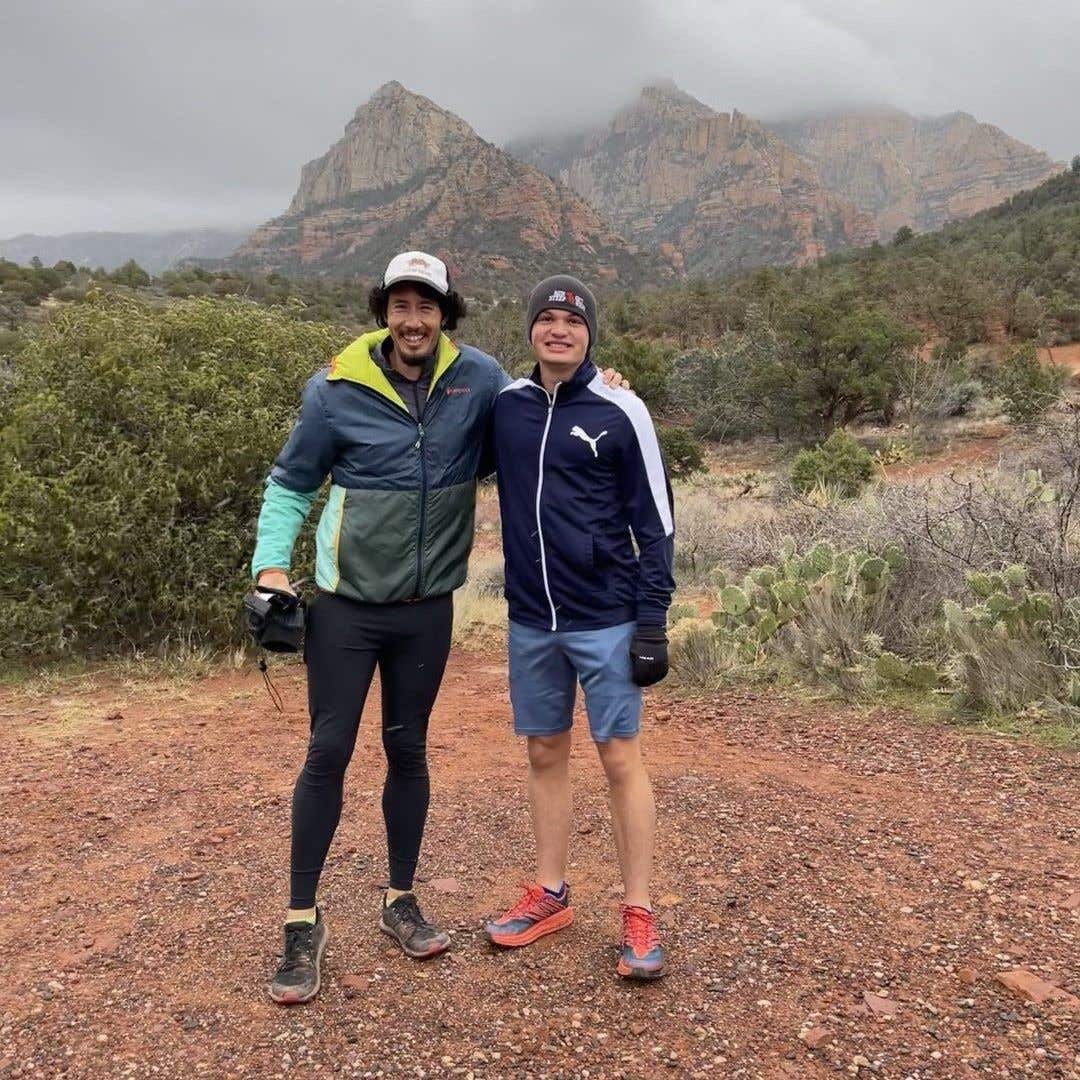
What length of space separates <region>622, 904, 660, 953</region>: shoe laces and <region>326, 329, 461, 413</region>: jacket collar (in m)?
1.59

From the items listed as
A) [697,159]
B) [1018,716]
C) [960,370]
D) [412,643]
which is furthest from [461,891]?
[697,159]

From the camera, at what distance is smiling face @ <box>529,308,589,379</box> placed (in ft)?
8.69

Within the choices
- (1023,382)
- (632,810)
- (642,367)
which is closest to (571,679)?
(632,810)

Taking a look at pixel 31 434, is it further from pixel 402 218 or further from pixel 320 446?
pixel 402 218

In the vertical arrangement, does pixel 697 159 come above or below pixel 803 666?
above

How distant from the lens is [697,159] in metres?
186

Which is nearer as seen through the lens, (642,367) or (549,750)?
(549,750)

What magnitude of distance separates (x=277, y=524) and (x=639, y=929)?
157cm

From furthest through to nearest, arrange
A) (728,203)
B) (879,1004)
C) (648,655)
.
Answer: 1. (728,203)
2. (648,655)
3. (879,1004)

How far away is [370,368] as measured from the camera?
2.66 m

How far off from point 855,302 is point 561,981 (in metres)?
24.5

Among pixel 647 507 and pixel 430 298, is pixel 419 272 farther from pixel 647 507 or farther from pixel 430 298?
pixel 647 507

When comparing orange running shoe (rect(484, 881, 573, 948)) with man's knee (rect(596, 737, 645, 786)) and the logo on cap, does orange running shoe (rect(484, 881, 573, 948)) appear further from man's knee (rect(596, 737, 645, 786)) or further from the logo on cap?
the logo on cap

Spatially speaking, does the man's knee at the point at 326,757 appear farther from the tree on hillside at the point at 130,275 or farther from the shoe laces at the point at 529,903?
the tree on hillside at the point at 130,275
